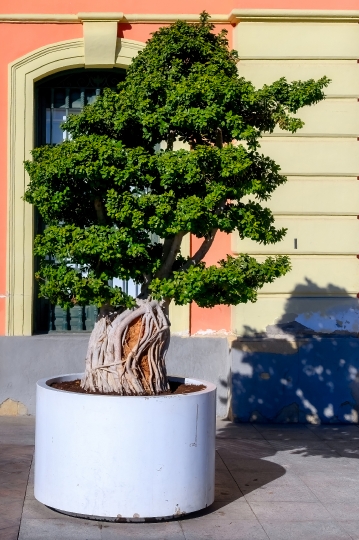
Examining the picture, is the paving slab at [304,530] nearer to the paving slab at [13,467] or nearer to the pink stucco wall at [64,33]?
the paving slab at [13,467]

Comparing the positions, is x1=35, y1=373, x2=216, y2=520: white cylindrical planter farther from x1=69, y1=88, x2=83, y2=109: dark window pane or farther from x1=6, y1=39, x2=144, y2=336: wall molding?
x1=69, y1=88, x2=83, y2=109: dark window pane

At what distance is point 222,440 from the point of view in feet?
27.7

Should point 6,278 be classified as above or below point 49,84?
below

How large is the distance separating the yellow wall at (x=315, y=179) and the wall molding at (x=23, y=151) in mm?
1630

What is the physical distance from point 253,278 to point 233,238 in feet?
10.9

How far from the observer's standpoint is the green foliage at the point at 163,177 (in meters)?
5.74

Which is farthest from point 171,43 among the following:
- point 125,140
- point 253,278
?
point 253,278

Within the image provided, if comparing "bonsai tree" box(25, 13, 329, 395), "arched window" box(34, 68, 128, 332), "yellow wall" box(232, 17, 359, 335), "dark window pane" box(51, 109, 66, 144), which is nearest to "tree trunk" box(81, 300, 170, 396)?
"bonsai tree" box(25, 13, 329, 395)

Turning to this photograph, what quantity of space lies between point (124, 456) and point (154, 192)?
1.91 m

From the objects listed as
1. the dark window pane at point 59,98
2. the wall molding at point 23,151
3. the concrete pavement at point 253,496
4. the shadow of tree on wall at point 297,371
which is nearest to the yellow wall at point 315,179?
the shadow of tree on wall at point 297,371

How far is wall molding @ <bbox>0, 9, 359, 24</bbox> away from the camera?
9406 millimetres

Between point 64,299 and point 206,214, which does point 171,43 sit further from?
point 64,299

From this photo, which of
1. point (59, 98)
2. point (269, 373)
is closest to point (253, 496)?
point (269, 373)

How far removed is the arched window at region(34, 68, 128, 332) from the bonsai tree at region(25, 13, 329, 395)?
12.5 feet
